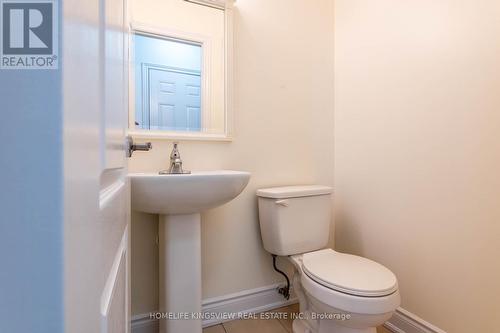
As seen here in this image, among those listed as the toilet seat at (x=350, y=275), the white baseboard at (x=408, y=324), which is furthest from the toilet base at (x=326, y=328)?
the white baseboard at (x=408, y=324)

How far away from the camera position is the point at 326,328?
115cm

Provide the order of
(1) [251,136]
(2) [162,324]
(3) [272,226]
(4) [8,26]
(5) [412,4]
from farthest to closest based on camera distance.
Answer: (1) [251,136], (3) [272,226], (5) [412,4], (2) [162,324], (4) [8,26]

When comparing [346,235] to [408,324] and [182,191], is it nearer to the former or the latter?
[408,324]

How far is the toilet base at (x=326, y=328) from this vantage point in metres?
1.05

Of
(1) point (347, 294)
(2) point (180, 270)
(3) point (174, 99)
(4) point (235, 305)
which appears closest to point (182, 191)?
(2) point (180, 270)

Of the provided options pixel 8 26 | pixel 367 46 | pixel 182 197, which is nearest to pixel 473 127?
pixel 367 46

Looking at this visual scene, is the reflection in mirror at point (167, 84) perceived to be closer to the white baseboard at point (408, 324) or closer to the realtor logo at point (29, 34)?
the realtor logo at point (29, 34)

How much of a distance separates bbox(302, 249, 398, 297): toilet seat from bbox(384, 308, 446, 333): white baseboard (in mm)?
372

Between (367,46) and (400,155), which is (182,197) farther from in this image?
(367,46)

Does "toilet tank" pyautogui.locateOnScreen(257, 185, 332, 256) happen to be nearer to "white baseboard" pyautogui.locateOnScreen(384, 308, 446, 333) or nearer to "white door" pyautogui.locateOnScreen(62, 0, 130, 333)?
"white baseboard" pyautogui.locateOnScreen(384, 308, 446, 333)

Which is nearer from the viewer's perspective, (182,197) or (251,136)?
(182,197)

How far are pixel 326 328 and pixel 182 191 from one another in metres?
0.88

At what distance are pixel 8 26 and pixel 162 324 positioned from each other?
125cm

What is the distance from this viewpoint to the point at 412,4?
1.27 m
